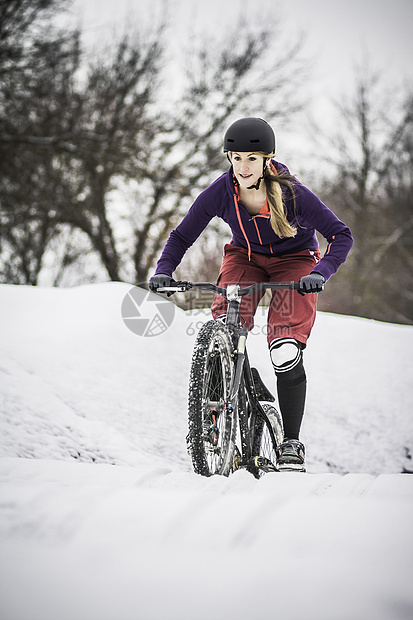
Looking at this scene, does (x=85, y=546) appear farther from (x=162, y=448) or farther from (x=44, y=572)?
(x=162, y=448)

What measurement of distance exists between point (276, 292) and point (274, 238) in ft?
1.02

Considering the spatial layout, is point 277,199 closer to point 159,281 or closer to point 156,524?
point 159,281

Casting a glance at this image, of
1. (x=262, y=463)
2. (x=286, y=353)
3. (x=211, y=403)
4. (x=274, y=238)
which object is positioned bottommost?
(x=262, y=463)

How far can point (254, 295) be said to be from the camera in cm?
322

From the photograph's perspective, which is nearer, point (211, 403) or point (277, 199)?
point (211, 403)

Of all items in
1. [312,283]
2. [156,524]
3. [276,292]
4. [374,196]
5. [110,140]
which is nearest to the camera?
[156,524]

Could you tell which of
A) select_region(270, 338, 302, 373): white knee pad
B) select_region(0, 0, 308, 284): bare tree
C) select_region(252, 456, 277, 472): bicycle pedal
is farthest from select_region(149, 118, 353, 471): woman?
select_region(0, 0, 308, 284): bare tree

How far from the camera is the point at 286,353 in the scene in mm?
3016

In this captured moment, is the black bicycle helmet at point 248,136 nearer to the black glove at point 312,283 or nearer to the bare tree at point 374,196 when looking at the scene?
the black glove at point 312,283

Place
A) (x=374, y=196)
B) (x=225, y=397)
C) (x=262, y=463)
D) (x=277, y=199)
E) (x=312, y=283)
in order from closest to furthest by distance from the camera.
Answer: (x=312, y=283) → (x=225, y=397) → (x=277, y=199) → (x=262, y=463) → (x=374, y=196)

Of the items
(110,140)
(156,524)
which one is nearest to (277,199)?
(156,524)

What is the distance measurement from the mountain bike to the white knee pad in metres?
0.17

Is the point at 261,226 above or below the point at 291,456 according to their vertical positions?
above

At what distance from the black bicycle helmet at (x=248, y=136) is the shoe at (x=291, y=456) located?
151cm
